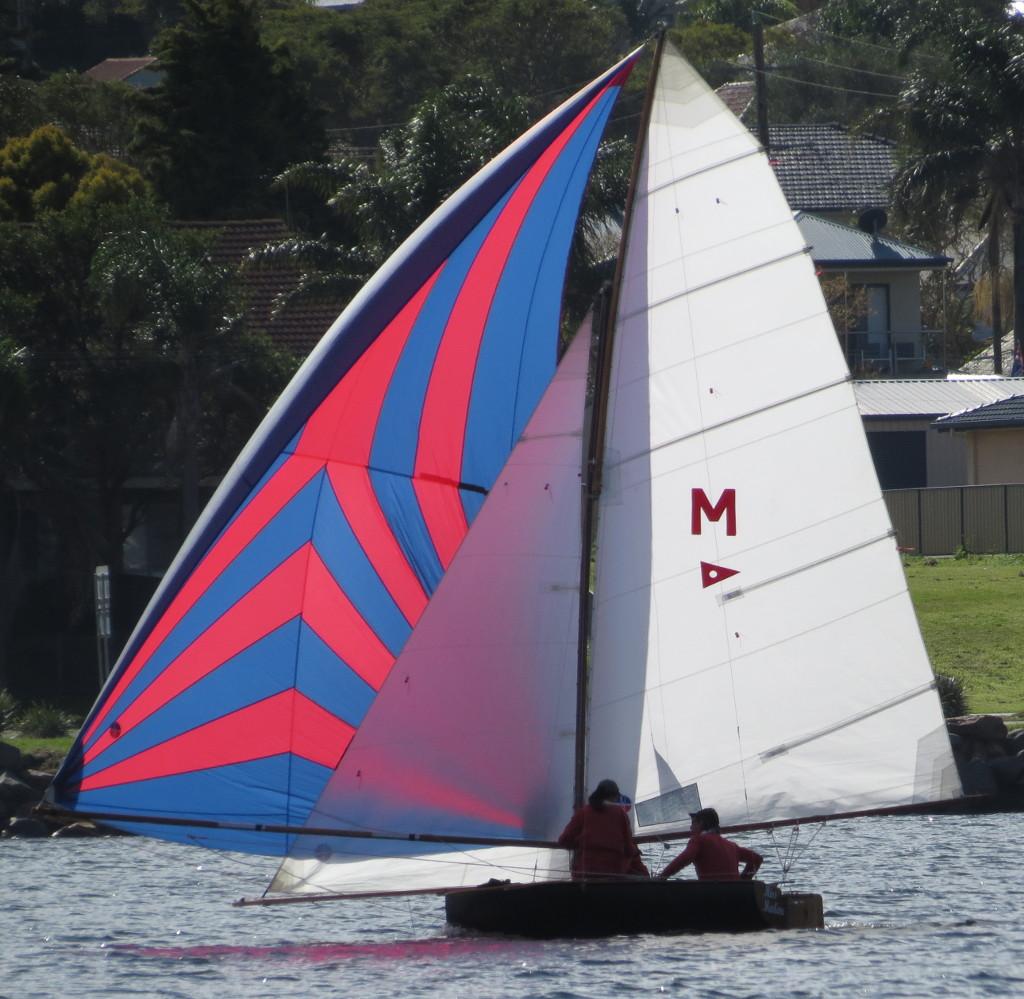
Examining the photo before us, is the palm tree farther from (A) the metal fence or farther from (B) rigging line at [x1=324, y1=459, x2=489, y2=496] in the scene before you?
(B) rigging line at [x1=324, y1=459, x2=489, y2=496]

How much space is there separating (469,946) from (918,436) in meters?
35.4

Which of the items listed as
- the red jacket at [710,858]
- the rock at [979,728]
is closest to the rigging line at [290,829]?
the red jacket at [710,858]

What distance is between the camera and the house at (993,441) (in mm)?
44375

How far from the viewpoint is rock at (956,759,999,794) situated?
26531 millimetres

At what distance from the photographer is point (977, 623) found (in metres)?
35.1

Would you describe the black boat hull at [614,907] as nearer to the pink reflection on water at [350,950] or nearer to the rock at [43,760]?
the pink reflection on water at [350,950]

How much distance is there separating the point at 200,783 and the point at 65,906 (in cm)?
640

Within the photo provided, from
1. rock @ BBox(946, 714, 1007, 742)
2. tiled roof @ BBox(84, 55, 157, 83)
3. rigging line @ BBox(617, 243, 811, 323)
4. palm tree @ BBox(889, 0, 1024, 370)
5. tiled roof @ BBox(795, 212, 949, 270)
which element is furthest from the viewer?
tiled roof @ BBox(84, 55, 157, 83)

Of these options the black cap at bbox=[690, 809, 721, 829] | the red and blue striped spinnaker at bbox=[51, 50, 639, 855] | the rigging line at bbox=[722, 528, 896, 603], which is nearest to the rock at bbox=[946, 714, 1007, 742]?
the rigging line at bbox=[722, 528, 896, 603]

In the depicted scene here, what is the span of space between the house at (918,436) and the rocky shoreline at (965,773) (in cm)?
2021

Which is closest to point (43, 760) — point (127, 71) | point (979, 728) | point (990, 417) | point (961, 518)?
point (979, 728)

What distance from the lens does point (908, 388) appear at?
51.7m

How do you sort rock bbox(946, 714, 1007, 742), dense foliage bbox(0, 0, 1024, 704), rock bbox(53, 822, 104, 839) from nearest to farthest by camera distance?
rock bbox(946, 714, 1007, 742)
rock bbox(53, 822, 104, 839)
dense foliage bbox(0, 0, 1024, 704)

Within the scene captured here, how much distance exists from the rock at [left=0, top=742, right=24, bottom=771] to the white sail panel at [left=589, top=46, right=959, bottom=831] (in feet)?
46.1
